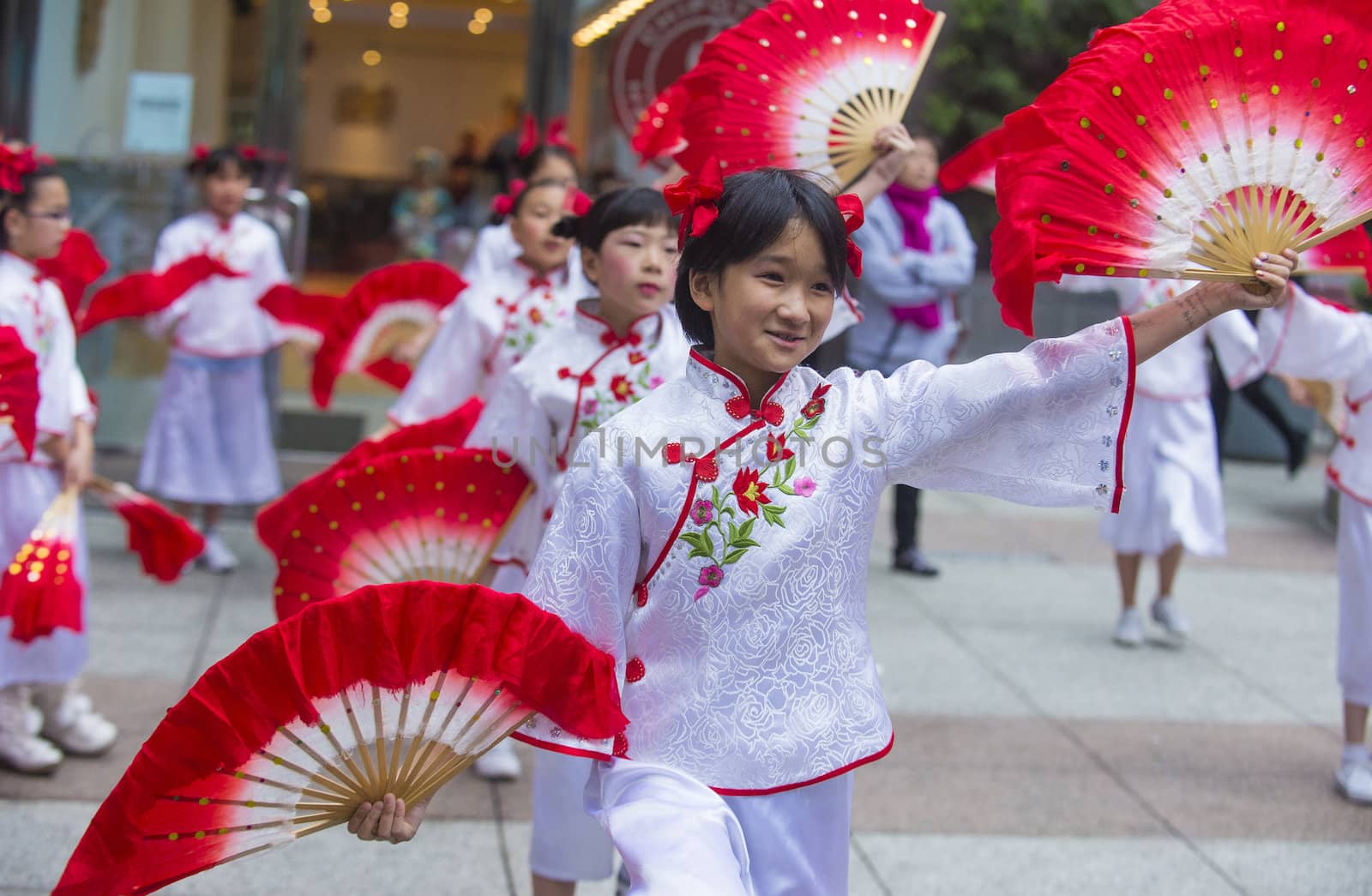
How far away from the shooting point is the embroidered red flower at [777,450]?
234 cm

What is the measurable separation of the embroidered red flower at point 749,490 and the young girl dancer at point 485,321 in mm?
2117

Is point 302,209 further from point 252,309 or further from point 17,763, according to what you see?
point 17,763

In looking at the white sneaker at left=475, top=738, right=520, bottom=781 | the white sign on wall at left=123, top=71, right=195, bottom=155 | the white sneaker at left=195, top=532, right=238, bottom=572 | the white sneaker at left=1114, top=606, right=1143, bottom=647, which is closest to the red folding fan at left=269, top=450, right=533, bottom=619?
the white sneaker at left=475, top=738, right=520, bottom=781

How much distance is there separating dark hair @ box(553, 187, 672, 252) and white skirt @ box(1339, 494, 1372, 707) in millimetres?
2276

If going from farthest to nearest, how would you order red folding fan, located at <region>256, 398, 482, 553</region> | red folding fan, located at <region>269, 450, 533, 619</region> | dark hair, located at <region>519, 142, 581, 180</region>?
dark hair, located at <region>519, 142, 581, 180</region>, red folding fan, located at <region>256, 398, 482, 553</region>, red folding fan, located at <region>269, 450, 533, 619</region>

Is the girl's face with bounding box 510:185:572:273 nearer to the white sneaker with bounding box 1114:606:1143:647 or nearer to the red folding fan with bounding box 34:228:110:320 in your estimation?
the red folding fan with bounding box 34:228:110:320

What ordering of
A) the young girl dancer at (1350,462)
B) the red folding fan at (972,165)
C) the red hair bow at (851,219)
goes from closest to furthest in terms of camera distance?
the red hair bow at (851,219) → the red folding fan at (972,165) → the young girl dancer at (1350,462)

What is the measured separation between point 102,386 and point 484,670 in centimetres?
605

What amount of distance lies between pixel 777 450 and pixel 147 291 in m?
4.09

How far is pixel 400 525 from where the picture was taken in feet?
10.8

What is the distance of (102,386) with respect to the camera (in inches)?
298

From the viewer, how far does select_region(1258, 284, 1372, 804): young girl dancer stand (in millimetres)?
4152

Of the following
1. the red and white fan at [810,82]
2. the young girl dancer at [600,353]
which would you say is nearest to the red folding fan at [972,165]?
the red and white fan at [810,82]

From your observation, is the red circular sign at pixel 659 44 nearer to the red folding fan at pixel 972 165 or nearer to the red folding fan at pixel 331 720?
the red folding fan at pixel 972 165
